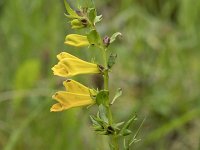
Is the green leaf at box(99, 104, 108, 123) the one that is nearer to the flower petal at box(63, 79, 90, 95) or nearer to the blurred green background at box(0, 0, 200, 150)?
the flower petal at box(63, 79, 90, 95)

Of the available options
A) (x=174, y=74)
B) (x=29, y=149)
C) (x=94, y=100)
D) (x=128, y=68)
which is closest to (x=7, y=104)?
(x=29, y=149)

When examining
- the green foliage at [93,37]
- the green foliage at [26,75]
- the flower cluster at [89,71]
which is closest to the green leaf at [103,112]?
the flower cluster at [89,71]

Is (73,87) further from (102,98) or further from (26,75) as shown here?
(26,75)

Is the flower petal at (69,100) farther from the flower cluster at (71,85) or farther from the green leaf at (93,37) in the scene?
the green leaf at (93,37)

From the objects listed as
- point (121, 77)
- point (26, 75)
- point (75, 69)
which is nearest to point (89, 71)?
point (75, 69)

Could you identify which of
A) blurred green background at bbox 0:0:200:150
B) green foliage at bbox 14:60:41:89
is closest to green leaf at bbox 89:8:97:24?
blurred green background at bbox 0:0:200:150

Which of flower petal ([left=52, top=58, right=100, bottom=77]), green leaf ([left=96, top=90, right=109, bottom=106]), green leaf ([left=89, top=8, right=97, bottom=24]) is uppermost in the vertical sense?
green leaf ([left=89, top=8, right=97, bottom=24])
